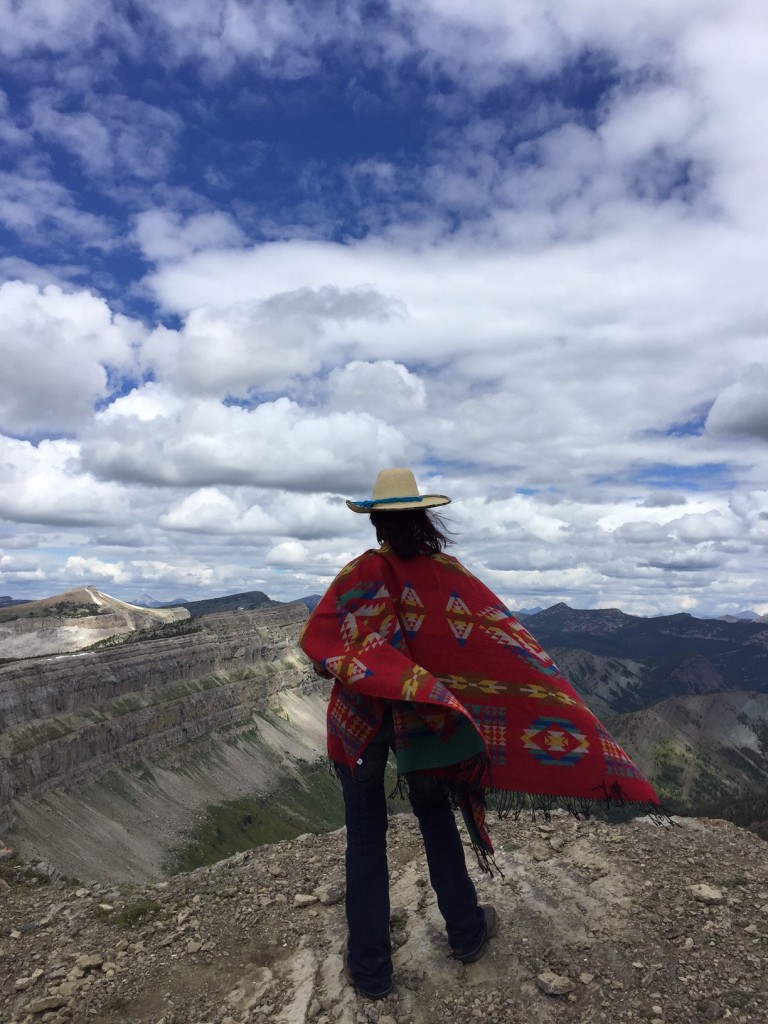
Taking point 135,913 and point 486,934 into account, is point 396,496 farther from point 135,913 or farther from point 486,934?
point 135,913

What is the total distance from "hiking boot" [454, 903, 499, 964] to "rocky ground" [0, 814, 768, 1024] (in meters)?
0.09

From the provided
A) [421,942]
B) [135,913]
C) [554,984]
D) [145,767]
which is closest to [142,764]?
[145,767]

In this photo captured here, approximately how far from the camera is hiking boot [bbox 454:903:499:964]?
7.48m

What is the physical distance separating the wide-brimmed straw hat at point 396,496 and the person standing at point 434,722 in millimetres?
16

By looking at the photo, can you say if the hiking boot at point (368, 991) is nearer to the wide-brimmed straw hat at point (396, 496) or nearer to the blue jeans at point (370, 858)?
the blue jeans at point (370, 858)

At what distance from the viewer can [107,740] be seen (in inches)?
5295

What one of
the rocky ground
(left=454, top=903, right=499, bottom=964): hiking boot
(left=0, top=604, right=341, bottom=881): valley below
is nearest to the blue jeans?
the rocky ground

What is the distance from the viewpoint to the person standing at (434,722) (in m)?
6.74

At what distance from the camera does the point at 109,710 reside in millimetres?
140000

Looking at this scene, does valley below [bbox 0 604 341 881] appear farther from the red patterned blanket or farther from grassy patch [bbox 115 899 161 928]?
the red patterned blanket

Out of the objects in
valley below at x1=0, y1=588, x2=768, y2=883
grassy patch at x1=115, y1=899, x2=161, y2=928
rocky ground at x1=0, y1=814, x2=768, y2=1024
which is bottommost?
valley below at x1=0, y1=588, x2=768, y2=883

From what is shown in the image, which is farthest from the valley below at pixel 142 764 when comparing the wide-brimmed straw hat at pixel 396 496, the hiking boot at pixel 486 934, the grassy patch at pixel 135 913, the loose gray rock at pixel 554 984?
the wide-brimmed straw hat at pixel 396 496

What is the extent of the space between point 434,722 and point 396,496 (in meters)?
2.43

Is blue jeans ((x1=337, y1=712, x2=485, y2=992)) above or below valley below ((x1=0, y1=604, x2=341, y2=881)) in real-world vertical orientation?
above
